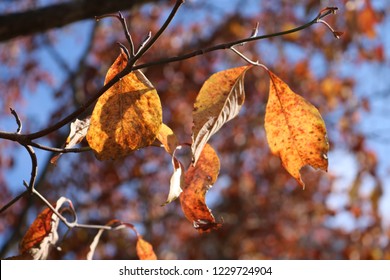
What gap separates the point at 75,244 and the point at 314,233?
30.8ft

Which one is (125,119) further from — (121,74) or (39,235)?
(39,235)

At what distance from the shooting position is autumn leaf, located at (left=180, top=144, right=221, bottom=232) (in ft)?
3.22

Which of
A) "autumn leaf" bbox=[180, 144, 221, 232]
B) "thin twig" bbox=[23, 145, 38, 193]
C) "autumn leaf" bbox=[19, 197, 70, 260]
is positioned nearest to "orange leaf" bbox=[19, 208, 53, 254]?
"autumn leaf" bbox=[19, 197, 70, 260]

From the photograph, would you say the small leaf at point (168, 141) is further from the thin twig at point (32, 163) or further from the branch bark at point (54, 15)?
the branch bark at point (54, 15)

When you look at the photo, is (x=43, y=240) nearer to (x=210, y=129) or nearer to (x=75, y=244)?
(x=210, y=129)

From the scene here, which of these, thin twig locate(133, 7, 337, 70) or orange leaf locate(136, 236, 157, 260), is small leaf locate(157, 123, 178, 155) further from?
orange leaf locate(136, 236, 157, 260)

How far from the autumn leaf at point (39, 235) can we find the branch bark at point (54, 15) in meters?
0.94

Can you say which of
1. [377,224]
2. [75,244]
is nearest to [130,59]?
[75,244]

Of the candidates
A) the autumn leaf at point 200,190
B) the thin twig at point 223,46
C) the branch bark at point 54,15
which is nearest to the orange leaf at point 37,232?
the autumn leaf at point 200,190

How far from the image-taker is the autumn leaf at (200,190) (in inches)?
38.6

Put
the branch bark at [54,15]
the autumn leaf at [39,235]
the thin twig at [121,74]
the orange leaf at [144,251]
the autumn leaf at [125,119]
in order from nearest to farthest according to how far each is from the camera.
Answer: the thin twig at [121,74]
the autumn leaf at [125,119]
the autumn leaf at [39,235]
the orange leaf at [144,251]
the branch bark at [54,15]

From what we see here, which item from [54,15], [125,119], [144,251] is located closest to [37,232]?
[144,251]

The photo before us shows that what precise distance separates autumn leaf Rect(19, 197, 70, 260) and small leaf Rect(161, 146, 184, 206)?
42cm

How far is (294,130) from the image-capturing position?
0.95 metres
